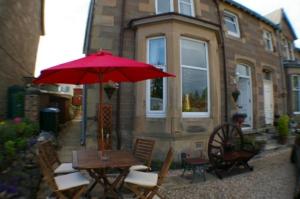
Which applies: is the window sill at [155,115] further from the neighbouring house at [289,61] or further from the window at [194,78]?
the neighbouring house at [289,61]

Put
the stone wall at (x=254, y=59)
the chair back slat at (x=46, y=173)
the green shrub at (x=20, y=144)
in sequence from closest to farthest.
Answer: the chair back slat at (x=46, y=173) → the green shrub at (x=20, y=144) → the stone wall at (x=254, y=59)

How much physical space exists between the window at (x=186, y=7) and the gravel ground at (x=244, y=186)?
589 cm

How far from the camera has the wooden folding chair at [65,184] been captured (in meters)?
3.31

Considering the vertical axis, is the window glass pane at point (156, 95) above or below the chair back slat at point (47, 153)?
above

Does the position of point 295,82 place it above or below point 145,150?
above

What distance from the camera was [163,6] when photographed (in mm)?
8703

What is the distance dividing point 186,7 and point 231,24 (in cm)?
298

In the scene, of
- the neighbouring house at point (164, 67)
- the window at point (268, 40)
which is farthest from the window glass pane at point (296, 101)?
the neighbouring house at point (164, 67)

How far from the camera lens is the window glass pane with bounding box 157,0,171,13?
8.64 metres

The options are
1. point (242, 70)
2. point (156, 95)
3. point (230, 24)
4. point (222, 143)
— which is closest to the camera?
point (222, 143)

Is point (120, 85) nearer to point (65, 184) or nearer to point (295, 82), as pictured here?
point (65, 184)

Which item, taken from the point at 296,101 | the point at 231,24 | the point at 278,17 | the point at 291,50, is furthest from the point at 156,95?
the point at 291,50

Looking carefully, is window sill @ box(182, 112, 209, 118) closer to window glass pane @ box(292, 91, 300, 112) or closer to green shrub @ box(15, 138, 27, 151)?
green shrub @ box(15, 138, 27, 151)

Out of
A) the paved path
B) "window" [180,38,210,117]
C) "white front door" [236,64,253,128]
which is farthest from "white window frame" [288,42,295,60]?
the paved path
